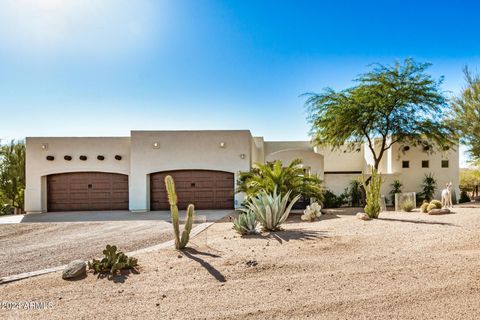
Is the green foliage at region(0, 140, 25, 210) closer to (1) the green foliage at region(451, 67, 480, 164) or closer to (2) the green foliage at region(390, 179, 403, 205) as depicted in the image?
(2) the green foliage at region(390, 179, 403, 205)

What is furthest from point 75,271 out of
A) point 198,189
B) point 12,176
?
point 12,176

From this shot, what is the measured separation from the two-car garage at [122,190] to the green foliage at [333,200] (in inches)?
215

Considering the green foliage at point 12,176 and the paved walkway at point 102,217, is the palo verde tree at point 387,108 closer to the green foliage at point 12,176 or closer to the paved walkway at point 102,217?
the paved walkway at point 102,217

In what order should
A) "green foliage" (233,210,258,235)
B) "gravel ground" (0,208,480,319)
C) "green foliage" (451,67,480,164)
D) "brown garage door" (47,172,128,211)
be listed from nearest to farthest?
"gravel ground" (0,208,480,319) < "green foliage" (233,210,258,235) < "brown garage door" (47,172,128,211) < "green foliage" (451,67,480,164)

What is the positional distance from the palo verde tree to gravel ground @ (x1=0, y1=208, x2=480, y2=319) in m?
10.5

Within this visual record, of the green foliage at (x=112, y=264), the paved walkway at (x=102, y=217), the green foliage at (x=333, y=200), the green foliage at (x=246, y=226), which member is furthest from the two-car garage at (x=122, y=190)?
the green foliage at (x=112, y=264)

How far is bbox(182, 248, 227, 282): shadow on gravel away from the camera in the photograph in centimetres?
467

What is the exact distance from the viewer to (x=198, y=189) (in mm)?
15984

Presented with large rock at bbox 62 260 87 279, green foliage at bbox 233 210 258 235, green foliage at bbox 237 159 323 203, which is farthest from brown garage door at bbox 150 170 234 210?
large rock at bbox 62 260 87 279

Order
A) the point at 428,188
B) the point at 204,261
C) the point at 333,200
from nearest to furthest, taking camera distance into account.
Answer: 1. the point at 204,261
2. the point at 333,200
3. the point at 428,188

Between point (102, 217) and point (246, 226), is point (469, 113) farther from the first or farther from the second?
point (102, 217)

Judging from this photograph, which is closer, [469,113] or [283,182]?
[283,182]

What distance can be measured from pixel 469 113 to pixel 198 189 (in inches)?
670

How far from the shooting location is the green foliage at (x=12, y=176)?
856 inches
